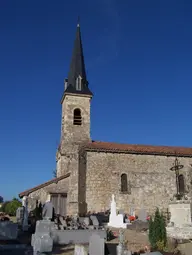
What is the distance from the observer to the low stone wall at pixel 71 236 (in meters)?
11.7

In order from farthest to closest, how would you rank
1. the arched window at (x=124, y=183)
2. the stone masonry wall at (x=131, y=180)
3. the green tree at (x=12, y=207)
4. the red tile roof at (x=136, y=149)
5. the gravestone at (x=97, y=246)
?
the green tree at (x=12, y=207) → the red tile roof at (x=136, y=149) → the arched window at (x=124, y=183) → the stone masonry wall at (x=131, y=180) → the gravestone at (x=97, y=246)

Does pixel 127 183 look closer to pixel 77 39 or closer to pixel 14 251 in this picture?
pixel 14 251

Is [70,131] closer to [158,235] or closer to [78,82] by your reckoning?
[78,82]

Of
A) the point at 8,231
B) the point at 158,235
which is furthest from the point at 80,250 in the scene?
the point at 8,231

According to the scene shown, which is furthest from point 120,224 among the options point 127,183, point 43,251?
point 43,251

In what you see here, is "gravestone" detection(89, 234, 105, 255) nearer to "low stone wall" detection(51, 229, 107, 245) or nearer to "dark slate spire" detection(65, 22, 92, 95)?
"low stone wall" detection(51, 229, 107, 245)

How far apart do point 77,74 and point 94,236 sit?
21.2 metres

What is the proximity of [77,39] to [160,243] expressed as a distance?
82.2ft

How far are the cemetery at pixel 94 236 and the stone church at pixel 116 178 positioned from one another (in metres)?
4.45

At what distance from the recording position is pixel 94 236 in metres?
8.83

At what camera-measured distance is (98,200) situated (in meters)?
20.8

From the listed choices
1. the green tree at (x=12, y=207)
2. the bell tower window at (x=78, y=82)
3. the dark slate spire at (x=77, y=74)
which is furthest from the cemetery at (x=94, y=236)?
the bell tower window at (x=78, y=82)

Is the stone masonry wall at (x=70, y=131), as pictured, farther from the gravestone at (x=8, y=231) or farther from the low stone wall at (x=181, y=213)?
the low stone wall at (x=181, y=213)

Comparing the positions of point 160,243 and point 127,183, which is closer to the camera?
point 160,243
